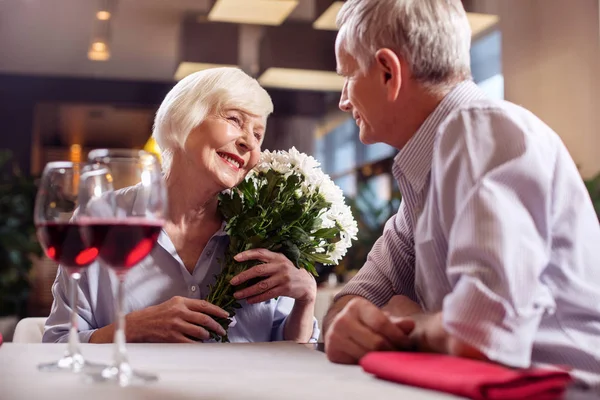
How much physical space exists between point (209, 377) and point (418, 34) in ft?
2.56

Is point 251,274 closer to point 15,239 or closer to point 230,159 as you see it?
point 230,159

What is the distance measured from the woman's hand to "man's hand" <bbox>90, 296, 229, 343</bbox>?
0.39 ft

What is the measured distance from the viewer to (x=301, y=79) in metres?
7.93

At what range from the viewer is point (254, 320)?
6.72 feet

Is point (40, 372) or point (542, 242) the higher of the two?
point (542, 242)

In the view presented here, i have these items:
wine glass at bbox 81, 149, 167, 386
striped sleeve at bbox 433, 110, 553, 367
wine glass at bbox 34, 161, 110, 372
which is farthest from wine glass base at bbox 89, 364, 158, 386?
striped sleeve at bbox 433, 110, 553, 367

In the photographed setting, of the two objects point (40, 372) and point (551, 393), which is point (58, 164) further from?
point (551, 393)

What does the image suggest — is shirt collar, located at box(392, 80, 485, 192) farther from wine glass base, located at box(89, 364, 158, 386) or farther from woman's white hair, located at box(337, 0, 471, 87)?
wine glass base, located at box(89, 364, 158, 386)

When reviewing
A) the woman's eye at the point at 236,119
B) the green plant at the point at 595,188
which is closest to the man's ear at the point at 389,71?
the woman's eye at the point at 236,119

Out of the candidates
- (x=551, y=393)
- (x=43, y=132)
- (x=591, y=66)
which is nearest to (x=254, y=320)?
(x=551, y=393)

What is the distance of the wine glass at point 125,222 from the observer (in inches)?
37.8

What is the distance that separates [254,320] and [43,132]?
24.3ft

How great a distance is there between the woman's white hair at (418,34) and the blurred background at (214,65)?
15.2 ft

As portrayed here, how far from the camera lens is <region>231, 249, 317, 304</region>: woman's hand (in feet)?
5.95
